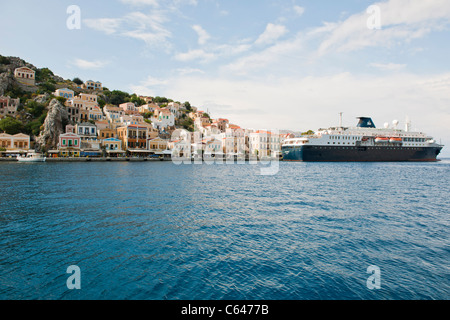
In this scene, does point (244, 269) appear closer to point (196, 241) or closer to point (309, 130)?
point (196, 241)

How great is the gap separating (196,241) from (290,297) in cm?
497

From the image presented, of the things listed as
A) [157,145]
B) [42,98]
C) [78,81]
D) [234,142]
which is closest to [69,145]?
[157,145]

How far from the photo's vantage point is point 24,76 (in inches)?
3425

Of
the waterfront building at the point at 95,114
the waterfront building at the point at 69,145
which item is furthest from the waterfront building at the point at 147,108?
the waterfront building at the point at 69,145

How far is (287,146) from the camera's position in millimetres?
76062

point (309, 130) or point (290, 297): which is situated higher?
point (309, 130)

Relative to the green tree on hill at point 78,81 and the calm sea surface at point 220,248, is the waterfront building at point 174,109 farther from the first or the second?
the calm sea surface at point 220,248

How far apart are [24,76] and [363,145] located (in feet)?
375

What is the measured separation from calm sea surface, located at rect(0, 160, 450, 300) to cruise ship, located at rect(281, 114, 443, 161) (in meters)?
53.7

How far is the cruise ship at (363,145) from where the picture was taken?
7094 cm

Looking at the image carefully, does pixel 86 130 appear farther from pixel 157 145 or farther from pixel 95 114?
pixel 157 145

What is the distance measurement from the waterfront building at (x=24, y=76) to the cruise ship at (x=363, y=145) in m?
90.6

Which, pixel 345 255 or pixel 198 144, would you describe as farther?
pixel 198 144
